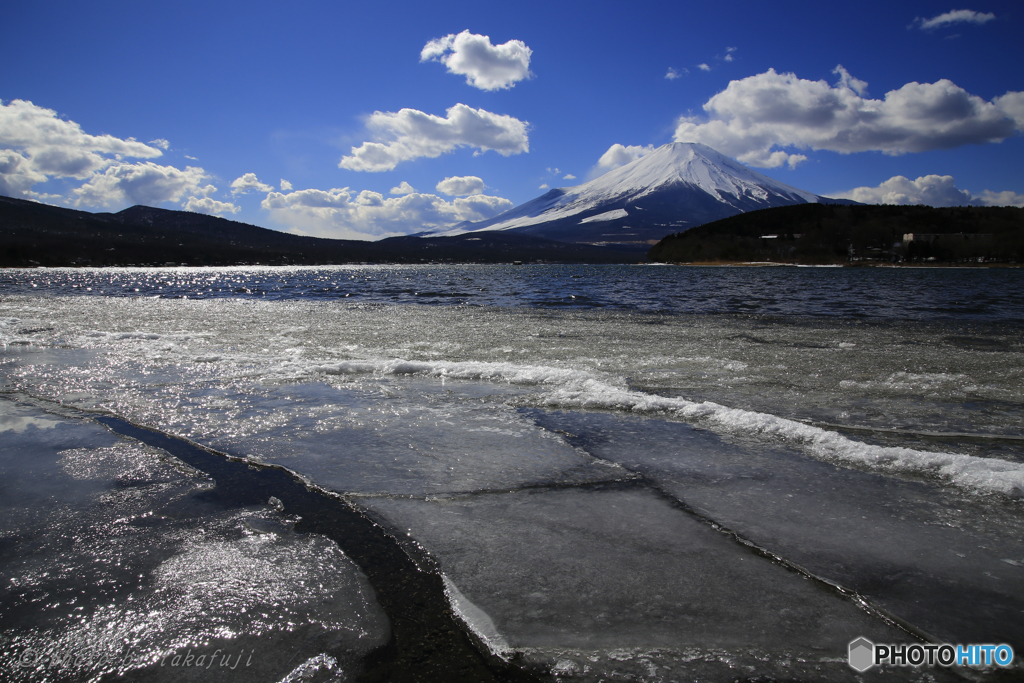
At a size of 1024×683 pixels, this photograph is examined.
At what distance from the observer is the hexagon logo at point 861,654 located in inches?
66.0

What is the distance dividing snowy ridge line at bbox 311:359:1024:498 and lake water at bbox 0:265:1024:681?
26 mm

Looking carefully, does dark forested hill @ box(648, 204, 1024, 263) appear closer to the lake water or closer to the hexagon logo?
the lake water

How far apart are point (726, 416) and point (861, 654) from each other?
2826mm

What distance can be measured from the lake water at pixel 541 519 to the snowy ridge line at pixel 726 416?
0.09 ft

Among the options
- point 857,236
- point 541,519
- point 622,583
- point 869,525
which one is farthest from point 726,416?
point 857,236

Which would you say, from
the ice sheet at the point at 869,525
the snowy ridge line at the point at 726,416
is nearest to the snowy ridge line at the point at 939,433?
the snowy ridge line at the point at 726,416

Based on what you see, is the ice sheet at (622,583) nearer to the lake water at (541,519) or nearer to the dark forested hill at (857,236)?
the lake water at (541,519)

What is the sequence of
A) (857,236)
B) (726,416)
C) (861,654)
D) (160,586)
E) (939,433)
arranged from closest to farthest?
1. (861,654)
2. (160,586)
3. (939,433)
4. (726,416)
5. (857,236)

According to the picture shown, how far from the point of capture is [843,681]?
1.59 metres

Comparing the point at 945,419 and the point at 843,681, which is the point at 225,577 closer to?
the point at 843,681

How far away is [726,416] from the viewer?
4.44 meters

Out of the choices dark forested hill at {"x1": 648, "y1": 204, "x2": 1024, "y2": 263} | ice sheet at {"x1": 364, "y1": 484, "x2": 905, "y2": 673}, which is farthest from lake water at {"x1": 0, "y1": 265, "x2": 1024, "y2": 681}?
dark forested hill at {"x1": 648, "y1": 204, "x2": 1024, "y2": 263}

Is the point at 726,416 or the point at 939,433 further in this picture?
the point at 726,416

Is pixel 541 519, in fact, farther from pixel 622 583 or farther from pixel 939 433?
pixel 939 433
